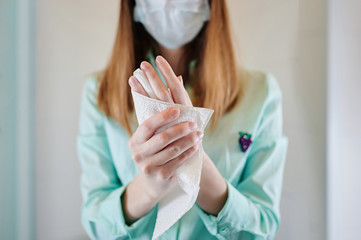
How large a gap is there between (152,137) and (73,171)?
0.27m

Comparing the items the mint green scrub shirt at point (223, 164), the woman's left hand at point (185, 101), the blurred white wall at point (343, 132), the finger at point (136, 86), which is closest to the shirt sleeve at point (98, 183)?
the mint green scrub shirt at point (223, 164)

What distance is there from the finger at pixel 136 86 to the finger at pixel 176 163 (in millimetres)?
90

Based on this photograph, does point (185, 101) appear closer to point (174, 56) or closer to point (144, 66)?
point (144, 66)

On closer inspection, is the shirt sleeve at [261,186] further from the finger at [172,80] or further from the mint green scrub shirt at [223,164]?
the finger at [172,80]

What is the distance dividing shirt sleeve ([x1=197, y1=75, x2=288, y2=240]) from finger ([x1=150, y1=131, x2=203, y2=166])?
16cm

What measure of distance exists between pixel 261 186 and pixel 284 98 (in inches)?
6.7

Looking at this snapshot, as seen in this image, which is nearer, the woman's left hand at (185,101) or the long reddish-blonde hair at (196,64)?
the woman's left hand at (185,101)

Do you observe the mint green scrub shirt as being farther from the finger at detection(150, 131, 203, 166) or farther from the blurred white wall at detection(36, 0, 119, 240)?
the finger at detection(150, 131, 203, 166)

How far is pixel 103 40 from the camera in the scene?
1.87 feet

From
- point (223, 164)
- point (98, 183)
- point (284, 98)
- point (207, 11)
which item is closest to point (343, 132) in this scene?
point (284, 98)

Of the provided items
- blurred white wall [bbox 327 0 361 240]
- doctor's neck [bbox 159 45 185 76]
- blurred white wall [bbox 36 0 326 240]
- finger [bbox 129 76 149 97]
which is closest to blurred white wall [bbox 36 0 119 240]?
blurred white wall [bbox 36 0 326 240]

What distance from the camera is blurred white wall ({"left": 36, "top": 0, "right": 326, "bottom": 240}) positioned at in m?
0.56

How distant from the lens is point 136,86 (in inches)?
15.2

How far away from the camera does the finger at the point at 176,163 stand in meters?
0.39
